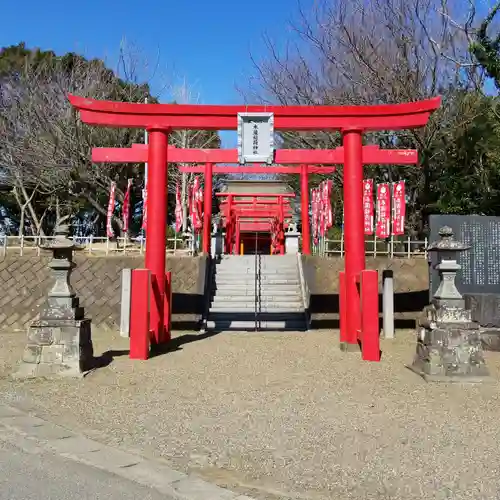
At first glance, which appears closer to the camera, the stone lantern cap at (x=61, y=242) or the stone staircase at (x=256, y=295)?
the stone lantern cap at (x=61, y=242)

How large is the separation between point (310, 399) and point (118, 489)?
282 cm

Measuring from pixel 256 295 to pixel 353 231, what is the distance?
15.9 ft

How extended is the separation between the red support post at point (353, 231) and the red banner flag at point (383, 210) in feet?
16.7

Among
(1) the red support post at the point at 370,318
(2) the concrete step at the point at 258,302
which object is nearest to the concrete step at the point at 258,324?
(2) the concrete step at the point at 258,302

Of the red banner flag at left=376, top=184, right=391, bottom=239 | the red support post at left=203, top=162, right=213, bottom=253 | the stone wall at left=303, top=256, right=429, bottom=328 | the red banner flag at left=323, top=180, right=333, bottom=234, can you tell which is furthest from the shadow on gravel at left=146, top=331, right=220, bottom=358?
the red banner flag at left=323, top=180, right=333, bottom=234

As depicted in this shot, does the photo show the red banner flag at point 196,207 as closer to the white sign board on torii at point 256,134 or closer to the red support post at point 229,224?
the red support post at point 229,224

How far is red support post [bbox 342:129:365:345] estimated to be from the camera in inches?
334

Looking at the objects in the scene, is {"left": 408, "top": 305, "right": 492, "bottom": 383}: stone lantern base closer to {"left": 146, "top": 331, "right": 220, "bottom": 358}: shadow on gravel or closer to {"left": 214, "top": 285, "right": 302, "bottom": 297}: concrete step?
{"left": 146, "top": 331, "right": 220, "bottom": 358}: shadow on gravel

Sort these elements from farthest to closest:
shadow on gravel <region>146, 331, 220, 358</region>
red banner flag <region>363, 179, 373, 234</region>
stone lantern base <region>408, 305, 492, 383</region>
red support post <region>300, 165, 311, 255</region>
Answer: red support post <region>300, 165, 311, 255</region> < red banner flag <region>363, 179, 373, 234</region> < shadow on gravel <region>146, 331, 220, 358</region> < stone lantern base <region>408, 305, 492, 383</region>

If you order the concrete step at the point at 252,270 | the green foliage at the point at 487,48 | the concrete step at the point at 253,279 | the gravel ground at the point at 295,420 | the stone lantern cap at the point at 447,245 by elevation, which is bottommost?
the gravel ground at the point at 295,420

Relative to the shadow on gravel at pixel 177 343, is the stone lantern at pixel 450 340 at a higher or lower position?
higher

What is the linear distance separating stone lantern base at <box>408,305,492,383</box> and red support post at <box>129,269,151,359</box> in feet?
13.7

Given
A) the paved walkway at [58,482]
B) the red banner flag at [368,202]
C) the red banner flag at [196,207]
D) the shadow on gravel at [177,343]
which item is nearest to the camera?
the paved walkway at [58,482]

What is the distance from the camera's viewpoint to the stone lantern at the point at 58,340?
6.50 meters
